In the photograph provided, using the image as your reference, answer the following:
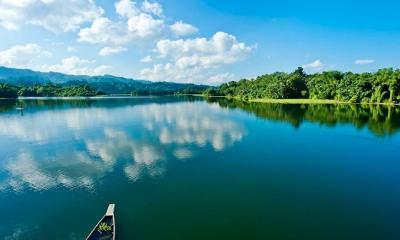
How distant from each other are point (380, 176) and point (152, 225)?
1937cm

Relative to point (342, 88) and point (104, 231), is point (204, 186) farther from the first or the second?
point (342, 88)

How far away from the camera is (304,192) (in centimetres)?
1800

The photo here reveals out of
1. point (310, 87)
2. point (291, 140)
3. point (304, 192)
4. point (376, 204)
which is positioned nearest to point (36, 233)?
point (304, 192)

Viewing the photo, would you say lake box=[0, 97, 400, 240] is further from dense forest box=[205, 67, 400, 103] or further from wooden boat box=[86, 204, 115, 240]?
dense forest box=[205, 67, 400, 103]

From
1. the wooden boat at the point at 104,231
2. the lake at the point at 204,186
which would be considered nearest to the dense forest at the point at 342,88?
the lake at the point at 204,186

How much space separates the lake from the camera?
44.9 ft

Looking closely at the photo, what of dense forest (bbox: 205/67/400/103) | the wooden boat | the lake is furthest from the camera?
dense forest (bbox: 205/67/400/103)

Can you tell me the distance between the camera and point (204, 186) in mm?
19047

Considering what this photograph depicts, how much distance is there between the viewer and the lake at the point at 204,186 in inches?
539

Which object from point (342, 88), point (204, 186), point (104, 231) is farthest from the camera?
point (342, 88)

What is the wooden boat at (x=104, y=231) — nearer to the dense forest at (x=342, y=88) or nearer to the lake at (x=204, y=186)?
the lake at (x=204, y=186)

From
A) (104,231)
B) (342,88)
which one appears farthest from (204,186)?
(342,88)

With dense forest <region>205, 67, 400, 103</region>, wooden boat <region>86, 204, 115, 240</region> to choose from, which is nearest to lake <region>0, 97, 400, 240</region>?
wooden boat <region>86, 204, 115, 240</region>

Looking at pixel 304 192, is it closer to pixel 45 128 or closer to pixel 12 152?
pixel 12 152
